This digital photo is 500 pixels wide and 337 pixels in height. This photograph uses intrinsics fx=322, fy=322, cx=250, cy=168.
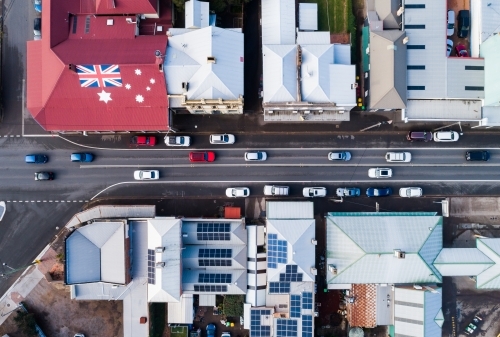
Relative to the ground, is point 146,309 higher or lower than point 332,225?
lower

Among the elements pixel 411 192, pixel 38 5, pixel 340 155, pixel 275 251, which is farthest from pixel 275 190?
pixel 38 5

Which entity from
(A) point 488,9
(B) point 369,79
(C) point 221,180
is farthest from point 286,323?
(A) point 488,9

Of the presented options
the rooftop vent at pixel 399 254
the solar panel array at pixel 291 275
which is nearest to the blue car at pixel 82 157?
the solar panel array at pixel 291 275

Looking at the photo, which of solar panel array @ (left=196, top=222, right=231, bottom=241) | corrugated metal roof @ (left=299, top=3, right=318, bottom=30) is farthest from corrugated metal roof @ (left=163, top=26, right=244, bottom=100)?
solar panel array @ (left=196, top=222, right=231, bottom=241)

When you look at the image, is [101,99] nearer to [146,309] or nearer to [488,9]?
[146,309]

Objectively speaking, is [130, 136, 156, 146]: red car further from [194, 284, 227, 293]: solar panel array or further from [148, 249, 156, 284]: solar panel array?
[194, 284, 227, 293]: solar panel array

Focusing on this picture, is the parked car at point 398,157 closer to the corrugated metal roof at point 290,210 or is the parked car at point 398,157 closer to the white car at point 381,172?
the white car at point 381,172
